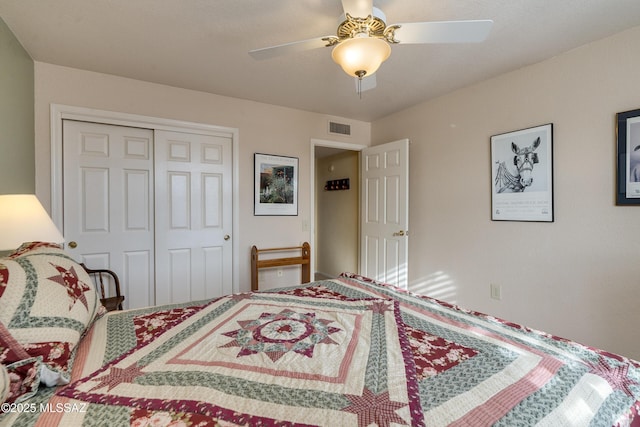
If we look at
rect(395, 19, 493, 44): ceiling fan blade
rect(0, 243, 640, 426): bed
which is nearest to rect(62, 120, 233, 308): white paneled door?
rect(0, 243, 640, 426): bed

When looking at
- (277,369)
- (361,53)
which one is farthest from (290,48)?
(277,369)

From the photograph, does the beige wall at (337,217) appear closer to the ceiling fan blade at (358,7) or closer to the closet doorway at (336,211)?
the closet doorway at (336,211)

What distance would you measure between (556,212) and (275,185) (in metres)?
2.51

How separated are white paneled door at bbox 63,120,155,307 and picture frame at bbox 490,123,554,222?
3098 mm

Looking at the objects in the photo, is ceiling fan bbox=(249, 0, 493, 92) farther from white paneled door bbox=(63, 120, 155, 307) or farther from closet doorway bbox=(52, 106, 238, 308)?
white paneled door bbox=(63, 120, 155, 307)

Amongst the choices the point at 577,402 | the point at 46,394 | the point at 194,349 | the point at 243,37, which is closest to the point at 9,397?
the point at 46,394

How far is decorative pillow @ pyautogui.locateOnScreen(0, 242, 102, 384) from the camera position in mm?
819

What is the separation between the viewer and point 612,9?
1642 millimetres

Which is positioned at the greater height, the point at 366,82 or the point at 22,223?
the point at 366,82

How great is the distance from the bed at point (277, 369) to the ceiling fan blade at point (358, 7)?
1.37 meters

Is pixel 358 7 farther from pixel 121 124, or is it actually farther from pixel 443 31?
pixel 121 124

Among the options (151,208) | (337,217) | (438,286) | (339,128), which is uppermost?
(339,128)

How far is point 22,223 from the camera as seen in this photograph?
1481 millimetres

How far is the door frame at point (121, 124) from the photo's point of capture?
232 centimetres
